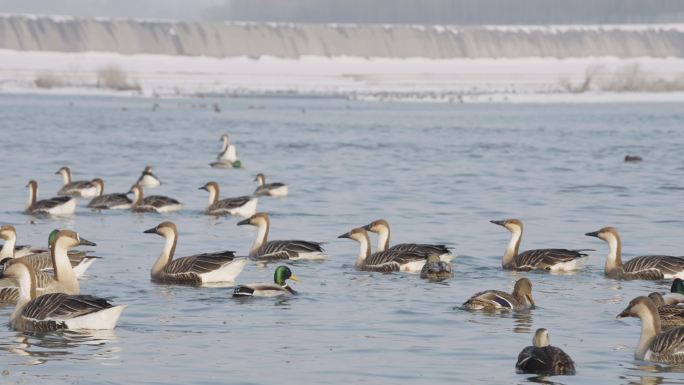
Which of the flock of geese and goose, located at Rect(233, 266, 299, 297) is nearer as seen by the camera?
the flock of geese

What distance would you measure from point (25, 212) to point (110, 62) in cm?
11367

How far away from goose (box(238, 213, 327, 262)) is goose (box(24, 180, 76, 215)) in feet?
17.5

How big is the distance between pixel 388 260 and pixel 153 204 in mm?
7584

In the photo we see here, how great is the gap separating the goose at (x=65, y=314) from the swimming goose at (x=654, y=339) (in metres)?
4.59

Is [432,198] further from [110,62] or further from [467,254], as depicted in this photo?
[110,62]

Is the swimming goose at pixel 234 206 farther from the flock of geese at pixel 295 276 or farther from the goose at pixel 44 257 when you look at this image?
the goose at pixel 44 257

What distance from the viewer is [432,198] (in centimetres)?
2616

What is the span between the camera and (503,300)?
41.9 feet

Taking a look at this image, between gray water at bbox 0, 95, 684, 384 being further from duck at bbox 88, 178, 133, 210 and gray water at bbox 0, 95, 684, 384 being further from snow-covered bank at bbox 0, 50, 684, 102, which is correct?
snow-covered bank at bbox 0, 50, 684, 102

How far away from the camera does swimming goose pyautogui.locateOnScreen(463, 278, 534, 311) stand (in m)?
12.8

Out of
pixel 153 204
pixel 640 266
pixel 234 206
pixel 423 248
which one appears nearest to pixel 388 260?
pixel 423 248

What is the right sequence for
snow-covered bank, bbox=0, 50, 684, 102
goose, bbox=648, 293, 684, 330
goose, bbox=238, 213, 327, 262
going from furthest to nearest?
snow-covered bank, bbox=0, 50, 684, 102 → goose, bbox=238, 213, 327, 262 → goose, bbox=648, 293, 684, 330

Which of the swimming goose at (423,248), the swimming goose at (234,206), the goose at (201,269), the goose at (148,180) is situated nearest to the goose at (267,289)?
the goose at (201,269)

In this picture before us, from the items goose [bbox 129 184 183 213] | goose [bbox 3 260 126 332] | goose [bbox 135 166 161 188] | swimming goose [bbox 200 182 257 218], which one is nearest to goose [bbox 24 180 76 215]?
goose [bbox 129 184 183 213]
